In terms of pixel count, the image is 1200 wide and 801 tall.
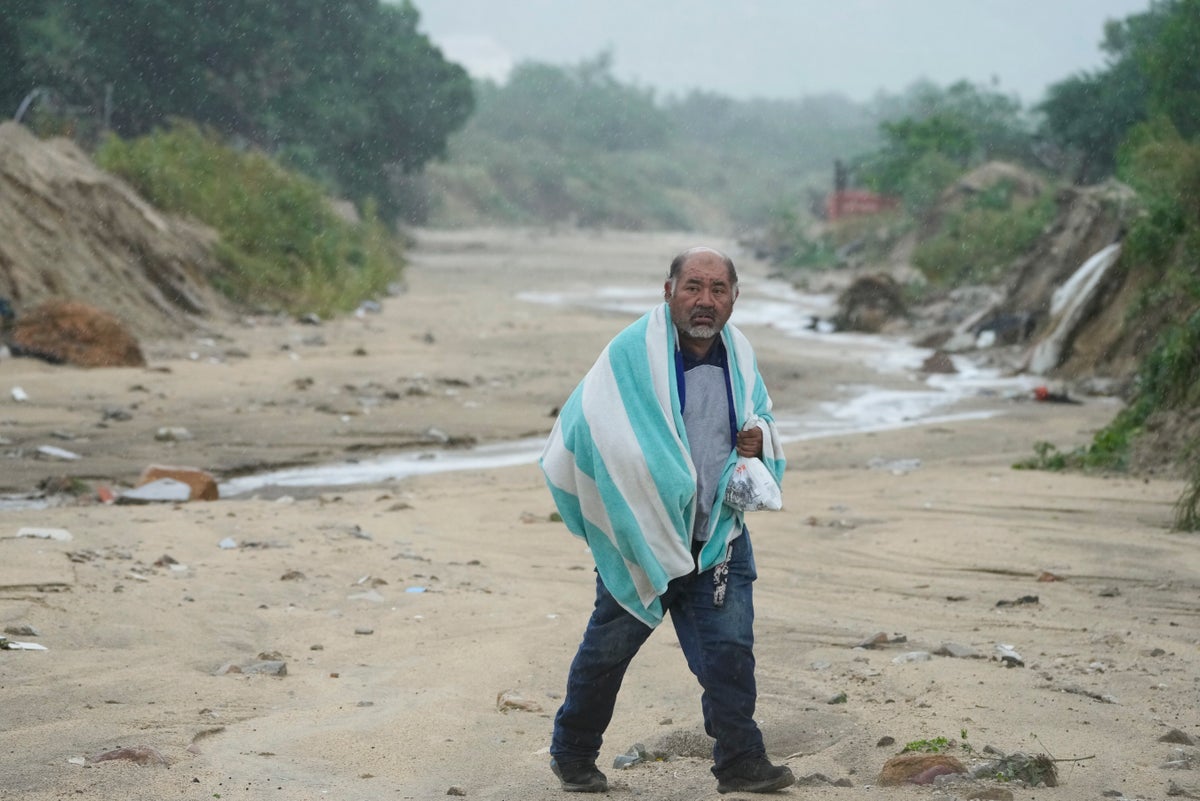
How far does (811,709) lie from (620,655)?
3.83ft

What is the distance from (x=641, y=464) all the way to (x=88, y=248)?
1591 cm

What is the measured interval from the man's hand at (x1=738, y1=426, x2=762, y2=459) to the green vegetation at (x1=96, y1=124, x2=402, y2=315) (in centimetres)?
1808

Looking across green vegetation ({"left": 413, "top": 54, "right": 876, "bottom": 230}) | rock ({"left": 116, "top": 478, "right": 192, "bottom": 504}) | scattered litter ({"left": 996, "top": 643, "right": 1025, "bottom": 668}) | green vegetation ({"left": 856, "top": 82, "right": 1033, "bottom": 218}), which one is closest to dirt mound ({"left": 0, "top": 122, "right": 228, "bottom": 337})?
rock ({"left": 116, "top": 478, "right": 192, "bottom": 504})

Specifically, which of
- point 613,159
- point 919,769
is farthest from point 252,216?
point 613,159

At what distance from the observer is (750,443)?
4.13 m

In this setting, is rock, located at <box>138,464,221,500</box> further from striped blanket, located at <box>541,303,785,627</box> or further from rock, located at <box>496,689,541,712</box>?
striped blanket, located at <box>541,303,785,627</box>

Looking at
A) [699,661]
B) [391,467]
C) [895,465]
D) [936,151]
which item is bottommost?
[391,467]

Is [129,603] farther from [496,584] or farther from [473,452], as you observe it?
[473,452]

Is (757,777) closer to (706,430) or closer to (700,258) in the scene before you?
(706,430)

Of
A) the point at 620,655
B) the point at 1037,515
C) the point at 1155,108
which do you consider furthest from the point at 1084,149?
the point at 620,655

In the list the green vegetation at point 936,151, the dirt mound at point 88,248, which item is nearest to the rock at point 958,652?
the dirt mound at point 88,248

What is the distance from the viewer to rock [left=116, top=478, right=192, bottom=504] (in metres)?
9.11

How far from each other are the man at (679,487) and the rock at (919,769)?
0.32 m

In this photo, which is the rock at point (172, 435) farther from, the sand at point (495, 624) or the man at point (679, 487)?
the man at point (679, 487)
